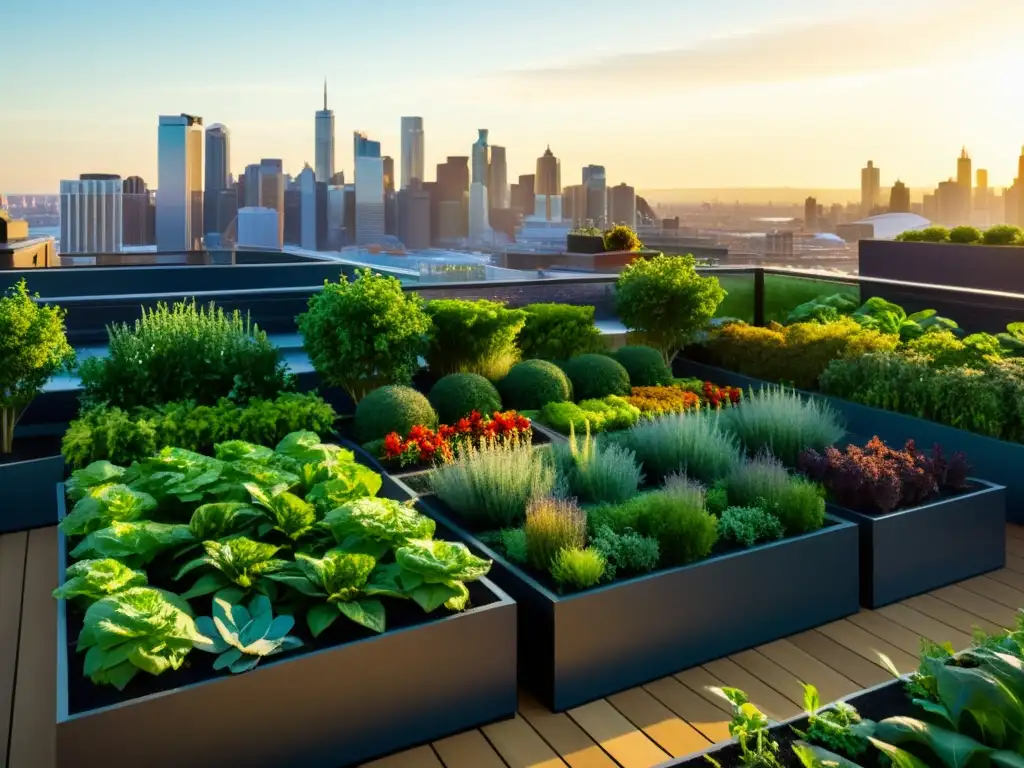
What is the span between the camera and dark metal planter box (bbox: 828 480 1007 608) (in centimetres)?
403

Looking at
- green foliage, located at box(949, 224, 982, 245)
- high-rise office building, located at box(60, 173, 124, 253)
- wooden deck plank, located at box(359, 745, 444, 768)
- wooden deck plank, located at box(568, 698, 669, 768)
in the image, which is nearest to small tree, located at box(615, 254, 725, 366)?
wooden deck plank, located at box(568, 698, 669, 768)

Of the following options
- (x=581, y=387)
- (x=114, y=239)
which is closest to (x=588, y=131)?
(x=114, y=239)

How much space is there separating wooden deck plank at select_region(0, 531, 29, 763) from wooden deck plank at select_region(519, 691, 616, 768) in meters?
1.67

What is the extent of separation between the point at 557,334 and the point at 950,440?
281cm

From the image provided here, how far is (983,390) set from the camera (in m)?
5.47

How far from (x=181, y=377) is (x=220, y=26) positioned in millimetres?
14448

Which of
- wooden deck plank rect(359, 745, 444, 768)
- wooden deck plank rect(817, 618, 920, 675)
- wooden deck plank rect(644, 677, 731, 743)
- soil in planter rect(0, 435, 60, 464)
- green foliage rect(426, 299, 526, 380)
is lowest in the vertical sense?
wooden deck plank rect(359, 745, 444, 768)

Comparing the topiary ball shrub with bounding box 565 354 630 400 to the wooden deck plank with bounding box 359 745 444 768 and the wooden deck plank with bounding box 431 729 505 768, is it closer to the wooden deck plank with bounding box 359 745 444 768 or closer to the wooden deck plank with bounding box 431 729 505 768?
→ the wooden deck plank with bounding box 431 729 505 768

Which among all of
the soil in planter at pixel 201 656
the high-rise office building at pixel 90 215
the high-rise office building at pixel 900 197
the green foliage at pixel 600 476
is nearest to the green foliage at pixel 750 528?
the green foliage at pixel 600 476

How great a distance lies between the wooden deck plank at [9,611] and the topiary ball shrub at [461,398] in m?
2.40

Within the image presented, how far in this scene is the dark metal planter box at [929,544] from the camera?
4031mm

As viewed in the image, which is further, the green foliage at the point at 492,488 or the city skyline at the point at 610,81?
the city skyline at the point at 610,81

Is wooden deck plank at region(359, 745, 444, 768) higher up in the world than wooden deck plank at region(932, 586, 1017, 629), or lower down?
lower down

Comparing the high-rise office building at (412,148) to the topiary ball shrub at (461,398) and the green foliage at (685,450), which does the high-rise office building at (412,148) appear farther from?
the green foliage at (685,450)
